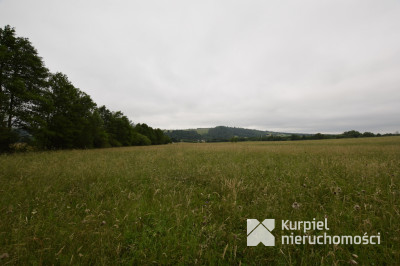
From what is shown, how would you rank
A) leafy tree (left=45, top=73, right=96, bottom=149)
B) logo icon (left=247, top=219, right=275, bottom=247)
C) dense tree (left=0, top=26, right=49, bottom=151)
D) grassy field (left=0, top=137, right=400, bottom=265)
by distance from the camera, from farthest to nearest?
leafy tree (left=45, top=73, right=96, bottom=149) < dense tree (left=0, top=26, right=49, bottom=151) < logo icon (left=247, top=219, right=275, bottom=247) < grassy field (left=0, top=137, right=400, bottom=265)

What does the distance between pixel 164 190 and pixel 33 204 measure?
260 cm

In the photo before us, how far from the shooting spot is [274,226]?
227cm

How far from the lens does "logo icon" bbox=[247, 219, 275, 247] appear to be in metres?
1.99

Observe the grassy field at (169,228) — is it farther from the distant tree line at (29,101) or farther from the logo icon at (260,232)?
the distant tree line at (29,101)

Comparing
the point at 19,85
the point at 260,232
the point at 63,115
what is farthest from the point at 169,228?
the point at 63,115

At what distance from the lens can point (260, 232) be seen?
2.14m

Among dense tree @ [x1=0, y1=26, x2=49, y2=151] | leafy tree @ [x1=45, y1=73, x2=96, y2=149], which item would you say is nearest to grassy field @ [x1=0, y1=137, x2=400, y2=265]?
dense tree @ [x1=0, y1=26, x2=49, y2=151]

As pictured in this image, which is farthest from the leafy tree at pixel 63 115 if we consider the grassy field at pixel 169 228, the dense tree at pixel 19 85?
the grassy field at pixel 169 228

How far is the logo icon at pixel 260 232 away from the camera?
78.4 inches

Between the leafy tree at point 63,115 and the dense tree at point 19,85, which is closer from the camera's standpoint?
the dense tree at point 19,85

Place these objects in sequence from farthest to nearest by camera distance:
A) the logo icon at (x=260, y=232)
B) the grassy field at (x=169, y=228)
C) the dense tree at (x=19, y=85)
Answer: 1. the dense tree at (x=19, y=85)
2. the logo icon at (x=260, y=232)
3. the grassy field at (x=169, y=228)

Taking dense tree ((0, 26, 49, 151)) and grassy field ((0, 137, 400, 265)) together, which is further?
dense tree ((0, 26, 49, 151))

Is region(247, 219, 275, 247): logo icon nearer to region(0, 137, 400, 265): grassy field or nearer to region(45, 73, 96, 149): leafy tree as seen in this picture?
region(0, 137, 400, 265): grassy field

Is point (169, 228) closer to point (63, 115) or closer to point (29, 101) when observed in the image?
point (29, 101)
